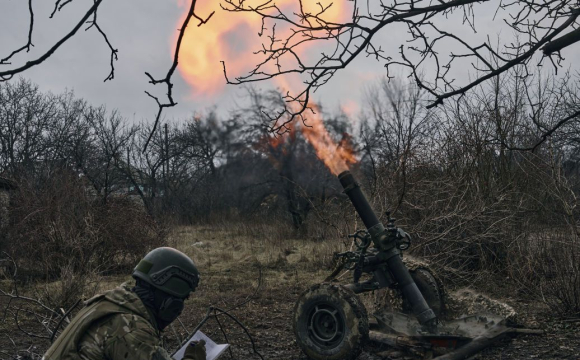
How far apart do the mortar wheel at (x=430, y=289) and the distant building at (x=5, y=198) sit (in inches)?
459

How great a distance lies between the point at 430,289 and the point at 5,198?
43.0ft

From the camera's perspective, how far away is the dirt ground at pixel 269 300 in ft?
24.7

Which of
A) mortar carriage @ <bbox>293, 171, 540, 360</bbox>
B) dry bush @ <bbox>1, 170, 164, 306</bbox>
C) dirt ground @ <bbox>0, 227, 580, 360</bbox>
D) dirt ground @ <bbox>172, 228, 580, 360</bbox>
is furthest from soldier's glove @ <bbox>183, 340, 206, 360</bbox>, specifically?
dry bush @ <bbox>1, 170, 164, 306</bbox>

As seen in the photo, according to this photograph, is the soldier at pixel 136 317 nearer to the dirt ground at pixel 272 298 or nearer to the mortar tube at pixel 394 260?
the mortar tube at pixel 394 260

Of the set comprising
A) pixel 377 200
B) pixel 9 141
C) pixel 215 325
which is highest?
pixel 9 141

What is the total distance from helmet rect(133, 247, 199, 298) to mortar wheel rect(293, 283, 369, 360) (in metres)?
3.08

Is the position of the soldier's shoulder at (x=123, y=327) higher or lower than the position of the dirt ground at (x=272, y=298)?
higher

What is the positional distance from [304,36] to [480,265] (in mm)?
9078

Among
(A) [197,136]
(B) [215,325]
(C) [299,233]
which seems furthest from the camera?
(A) [197,136]

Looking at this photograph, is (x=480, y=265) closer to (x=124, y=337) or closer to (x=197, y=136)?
(x=124, y=337)

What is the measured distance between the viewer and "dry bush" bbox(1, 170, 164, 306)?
1364 centimetres

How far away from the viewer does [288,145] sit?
91.5 feet

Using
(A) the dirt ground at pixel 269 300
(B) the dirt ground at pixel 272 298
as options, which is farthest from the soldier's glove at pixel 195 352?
(B) the dirt ground at pixel 272 298

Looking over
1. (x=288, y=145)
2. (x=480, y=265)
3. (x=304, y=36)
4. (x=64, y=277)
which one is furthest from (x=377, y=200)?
(x=288, y=145)
